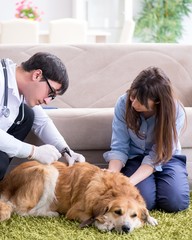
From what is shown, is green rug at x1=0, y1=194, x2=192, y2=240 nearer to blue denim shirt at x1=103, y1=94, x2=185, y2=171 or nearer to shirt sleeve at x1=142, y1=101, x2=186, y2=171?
shirt sleeve at x1=142, y1=101, x2=186, y2=171

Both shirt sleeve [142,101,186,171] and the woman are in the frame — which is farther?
shirt sleeve [142,101,186,171]

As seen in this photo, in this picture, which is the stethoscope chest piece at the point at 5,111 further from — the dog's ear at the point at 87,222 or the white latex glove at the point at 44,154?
the dog's ear at the point at 87,222

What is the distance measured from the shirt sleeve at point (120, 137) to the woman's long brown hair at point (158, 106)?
0.08m

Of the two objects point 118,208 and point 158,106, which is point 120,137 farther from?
point 118,208

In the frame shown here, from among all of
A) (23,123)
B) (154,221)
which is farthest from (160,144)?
(23,123)

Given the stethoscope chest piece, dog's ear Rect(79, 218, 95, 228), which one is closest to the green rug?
dog's ear Rect(79, 218, 95, 228)

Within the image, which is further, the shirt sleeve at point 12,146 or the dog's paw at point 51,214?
the dog's paw at point 51,214

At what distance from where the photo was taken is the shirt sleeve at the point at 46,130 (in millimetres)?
2814

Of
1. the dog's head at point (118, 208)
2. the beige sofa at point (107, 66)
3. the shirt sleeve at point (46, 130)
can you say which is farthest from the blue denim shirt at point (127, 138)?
the beige sofa at point (107, 66)

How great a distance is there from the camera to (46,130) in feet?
9.33

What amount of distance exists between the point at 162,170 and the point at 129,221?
0.60m

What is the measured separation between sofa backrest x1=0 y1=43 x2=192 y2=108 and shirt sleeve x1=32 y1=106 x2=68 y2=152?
86 cm

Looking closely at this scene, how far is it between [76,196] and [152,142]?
554 millimetres

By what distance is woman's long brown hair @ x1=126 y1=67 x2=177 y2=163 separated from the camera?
259 cm
